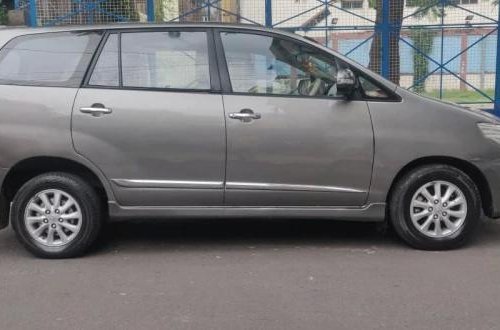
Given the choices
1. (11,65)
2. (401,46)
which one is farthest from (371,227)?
→ (401,46)

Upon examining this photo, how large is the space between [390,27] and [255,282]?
7703mm

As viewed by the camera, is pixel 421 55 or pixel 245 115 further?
pixel 421 55

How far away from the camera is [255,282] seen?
185 inches

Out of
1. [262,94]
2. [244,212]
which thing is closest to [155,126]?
[262,94]

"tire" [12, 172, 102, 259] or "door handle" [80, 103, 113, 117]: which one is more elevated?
"door handle" [80, 103, 113, 117]

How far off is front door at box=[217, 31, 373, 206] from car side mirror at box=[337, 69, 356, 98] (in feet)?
0.21

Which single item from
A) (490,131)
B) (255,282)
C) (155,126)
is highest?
(155,126)

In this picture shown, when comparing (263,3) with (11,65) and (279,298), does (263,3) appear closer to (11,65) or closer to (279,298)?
(11,65)

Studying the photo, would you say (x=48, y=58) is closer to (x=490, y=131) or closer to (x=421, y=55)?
(x=490, y=131)

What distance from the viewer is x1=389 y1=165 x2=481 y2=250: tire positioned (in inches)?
205

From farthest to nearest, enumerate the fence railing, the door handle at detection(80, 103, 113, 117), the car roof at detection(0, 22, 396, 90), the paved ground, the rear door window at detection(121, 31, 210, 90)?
Answer: the fence railing < the car roof at detection(0, 22, 396, 90) < the rear door window at detection(121, 31, 210, 90) < the door handle at detection(80, 103, 113, 117) < the paved ground

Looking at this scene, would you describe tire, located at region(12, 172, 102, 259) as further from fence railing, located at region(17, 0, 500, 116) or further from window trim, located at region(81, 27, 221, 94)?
fence railing, located at region(17, 0, 500, 116)

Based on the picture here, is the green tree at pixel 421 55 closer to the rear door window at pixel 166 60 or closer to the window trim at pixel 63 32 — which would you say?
the rear door window at pixel 166 60

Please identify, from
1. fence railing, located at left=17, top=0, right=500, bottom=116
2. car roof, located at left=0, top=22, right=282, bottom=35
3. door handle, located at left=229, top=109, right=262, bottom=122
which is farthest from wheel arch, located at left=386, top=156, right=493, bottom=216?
fence railing, located at left=17, top=0, right=500, bottom=116
